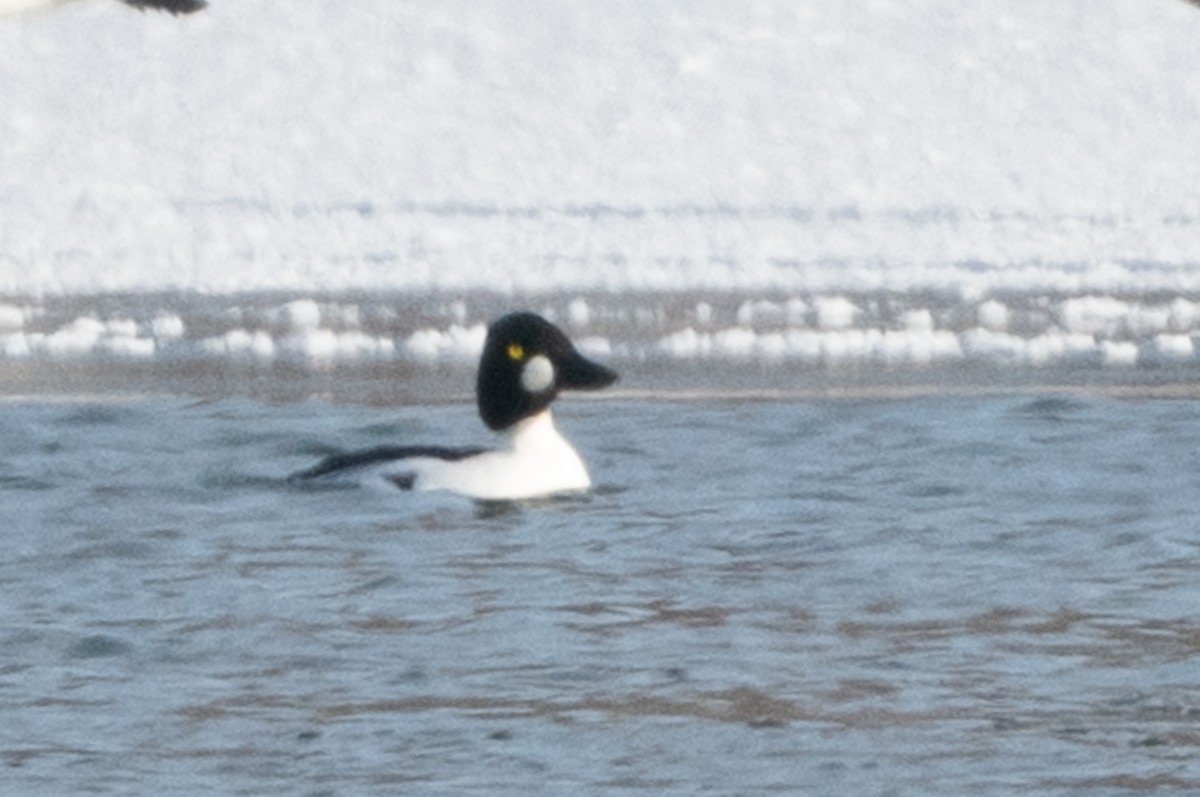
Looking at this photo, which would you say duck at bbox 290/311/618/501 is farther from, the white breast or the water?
the water

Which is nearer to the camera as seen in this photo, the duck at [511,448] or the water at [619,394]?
the water at [619,394]

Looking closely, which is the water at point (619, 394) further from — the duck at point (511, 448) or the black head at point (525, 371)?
the black head at point (525, 371)

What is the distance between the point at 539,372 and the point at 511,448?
279 millimetres

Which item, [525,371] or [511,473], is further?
[525,371]

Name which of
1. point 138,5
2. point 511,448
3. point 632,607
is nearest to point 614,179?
point 138,5

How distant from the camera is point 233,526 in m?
8.12

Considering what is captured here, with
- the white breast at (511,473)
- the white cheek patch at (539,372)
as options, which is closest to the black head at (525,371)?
the white cheek patch at (539,372)

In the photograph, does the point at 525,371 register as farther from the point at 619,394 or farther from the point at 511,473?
the point at 619,394

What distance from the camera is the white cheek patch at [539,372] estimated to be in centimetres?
930

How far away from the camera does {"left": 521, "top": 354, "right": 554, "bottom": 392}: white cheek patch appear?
9305 millimetres

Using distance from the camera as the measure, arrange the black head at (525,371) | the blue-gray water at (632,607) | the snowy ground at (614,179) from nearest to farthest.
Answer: the blue-gray water at (632,607)
the black head at (525,371)
the snowy ground at (614,179)

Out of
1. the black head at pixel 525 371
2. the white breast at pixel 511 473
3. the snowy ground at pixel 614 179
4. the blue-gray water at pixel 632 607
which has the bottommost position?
the blue-gray water at pixel 632 607

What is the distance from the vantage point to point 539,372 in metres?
9.31

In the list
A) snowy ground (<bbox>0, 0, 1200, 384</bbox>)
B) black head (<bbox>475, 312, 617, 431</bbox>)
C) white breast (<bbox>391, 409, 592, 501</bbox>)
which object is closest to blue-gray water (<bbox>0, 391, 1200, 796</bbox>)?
white breast (<bbox>391, 409, 592, 501</bbox>)
